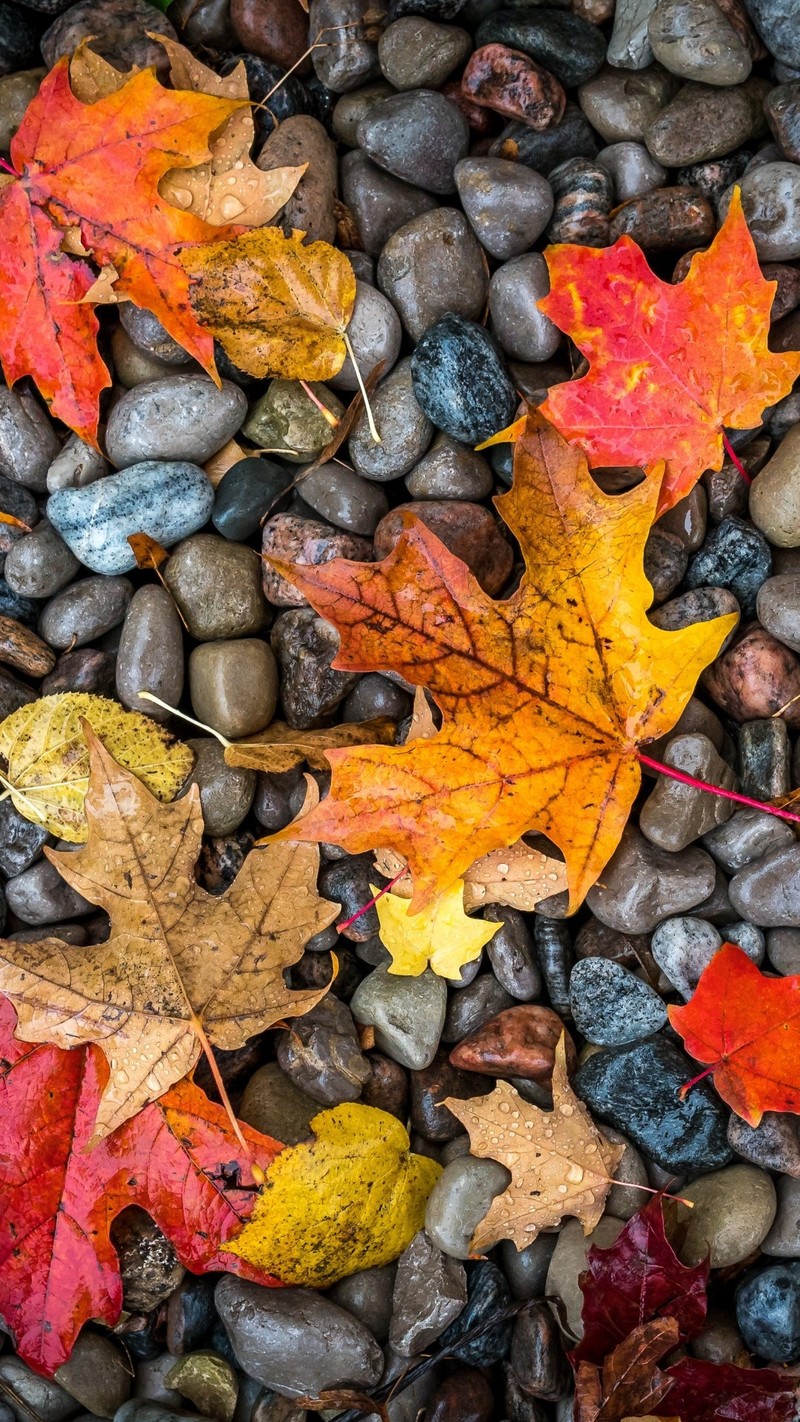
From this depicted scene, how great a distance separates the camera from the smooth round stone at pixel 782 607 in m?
2.28

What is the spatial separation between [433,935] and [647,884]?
20.5 inches

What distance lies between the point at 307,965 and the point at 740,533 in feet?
5.00

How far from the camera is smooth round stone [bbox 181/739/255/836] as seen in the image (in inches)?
96.1

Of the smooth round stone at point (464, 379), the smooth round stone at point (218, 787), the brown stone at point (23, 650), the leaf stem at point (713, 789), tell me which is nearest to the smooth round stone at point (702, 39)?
the smooth round stone at point (464, 379)

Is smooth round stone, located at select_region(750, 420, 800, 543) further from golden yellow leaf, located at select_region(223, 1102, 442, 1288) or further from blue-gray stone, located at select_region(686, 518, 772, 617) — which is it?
golden yellow leaf, located at select_region(223, 1102, 442, 1288)

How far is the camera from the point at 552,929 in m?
2.43

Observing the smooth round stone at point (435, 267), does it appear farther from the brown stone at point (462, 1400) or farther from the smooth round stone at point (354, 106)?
the brown stone at point (462, 1400)

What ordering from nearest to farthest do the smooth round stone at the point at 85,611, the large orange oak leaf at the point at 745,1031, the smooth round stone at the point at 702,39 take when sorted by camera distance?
the large orange oak leaf at the point at 745,1031 → the smooth round stone at the point at 702,39 → the smooth round stone at the point at 85,611

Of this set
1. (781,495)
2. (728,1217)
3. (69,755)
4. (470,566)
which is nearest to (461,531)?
(470,566)

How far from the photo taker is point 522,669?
6.67ft

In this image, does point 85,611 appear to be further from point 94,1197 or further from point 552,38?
point 552,38

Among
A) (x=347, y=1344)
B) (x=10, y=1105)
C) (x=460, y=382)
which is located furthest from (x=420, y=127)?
(x=347, y=1344)

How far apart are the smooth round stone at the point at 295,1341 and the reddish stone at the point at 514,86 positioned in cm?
290

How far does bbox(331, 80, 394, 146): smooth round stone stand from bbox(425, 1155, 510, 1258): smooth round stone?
2.48 meters
